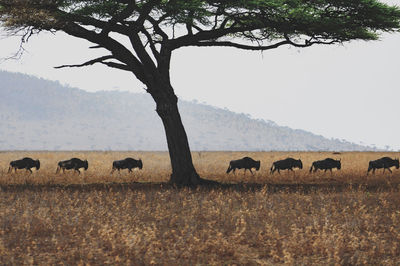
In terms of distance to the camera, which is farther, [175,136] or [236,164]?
[236,164]

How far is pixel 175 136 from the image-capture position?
70.3ft

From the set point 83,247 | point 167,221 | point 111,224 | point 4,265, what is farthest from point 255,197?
point 4,265

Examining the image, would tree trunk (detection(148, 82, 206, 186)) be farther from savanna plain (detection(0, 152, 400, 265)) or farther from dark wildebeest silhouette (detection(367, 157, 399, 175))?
dark wildebeest silhouette (detection(367, 157, 399, 175))

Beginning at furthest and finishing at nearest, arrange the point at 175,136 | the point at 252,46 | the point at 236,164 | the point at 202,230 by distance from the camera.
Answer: the point at 236,164, the point at 252,46, the point at 175,136, the point at 202,230

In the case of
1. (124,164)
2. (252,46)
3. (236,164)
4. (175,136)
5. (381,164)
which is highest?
(252,46)

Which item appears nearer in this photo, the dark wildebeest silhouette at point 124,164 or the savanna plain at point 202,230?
the savanna plain at point 202,230

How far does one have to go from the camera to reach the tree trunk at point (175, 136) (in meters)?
21.3

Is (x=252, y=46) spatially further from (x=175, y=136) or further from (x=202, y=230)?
(x=202, y=230)

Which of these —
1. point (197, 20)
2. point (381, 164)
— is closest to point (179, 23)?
point (197, 20)

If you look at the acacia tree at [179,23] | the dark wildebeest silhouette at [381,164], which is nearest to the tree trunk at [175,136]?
the acacia tree at [179,23]

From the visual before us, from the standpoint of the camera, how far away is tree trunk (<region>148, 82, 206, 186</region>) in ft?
69.9

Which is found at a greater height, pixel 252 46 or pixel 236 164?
pixel 252 46

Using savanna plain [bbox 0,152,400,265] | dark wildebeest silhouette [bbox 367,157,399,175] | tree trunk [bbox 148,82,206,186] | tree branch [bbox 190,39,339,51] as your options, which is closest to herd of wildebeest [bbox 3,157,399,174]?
dark wildebeest silhouette [bbox 367,157,399,175]

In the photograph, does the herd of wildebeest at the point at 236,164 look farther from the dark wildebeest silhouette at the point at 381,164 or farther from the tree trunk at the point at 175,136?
the tree trunk at the point at 175,136
